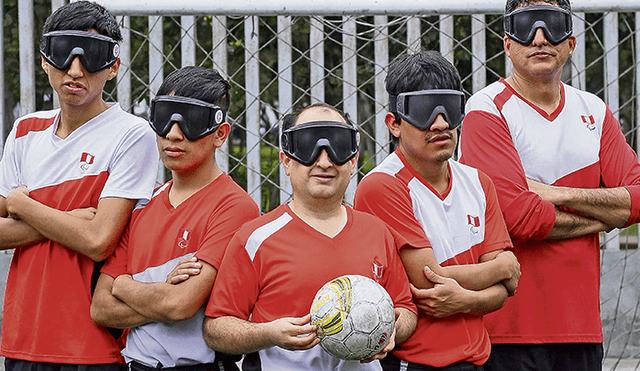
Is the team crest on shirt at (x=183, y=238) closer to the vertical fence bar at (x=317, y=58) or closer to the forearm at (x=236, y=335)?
the forearm at (x=236, y=335)

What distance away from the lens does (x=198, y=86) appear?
115 inches

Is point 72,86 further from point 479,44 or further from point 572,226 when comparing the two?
point 479,44

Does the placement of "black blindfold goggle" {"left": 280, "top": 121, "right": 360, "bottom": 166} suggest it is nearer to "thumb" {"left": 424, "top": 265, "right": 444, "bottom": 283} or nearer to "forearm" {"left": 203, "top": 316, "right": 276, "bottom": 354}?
"thumb" {"left": 424, "top": 265, "right": 444, "bottom": 283}

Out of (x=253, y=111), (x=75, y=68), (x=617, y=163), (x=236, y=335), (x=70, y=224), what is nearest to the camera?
(x=236, y=335)

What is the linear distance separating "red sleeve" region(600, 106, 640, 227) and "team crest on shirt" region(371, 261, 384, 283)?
1310 mm

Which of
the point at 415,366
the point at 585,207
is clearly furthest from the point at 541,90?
the point at 415,366

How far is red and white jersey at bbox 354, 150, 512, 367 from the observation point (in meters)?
2.78

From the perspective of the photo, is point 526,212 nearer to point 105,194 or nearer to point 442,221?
point 442,221

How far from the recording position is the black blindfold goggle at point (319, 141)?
8.83ft

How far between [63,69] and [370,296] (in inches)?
63.4

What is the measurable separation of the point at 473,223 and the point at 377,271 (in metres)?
0.50

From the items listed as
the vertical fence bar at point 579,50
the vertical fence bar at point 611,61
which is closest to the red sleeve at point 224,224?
the vertical fence bar at point 579,50

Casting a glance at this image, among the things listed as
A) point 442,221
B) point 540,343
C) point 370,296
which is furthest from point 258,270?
point 540,343

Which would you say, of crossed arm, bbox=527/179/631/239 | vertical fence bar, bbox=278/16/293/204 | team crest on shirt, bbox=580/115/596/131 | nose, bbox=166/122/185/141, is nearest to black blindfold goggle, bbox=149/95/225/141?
nose, bbox=166/122/185/141
